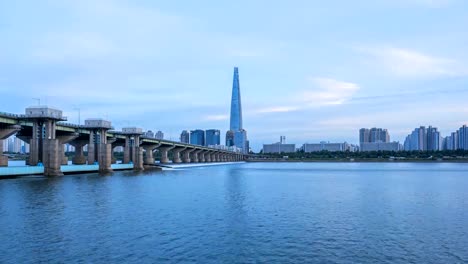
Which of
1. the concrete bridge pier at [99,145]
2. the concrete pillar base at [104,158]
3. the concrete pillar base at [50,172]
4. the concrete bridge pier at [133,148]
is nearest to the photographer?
the concrete pillar base at [50,172]

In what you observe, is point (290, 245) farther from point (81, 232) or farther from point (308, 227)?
point (81, 232)

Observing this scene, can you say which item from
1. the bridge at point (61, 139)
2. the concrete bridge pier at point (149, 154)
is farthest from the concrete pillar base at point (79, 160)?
the concrete bridge pier at point (149, 154)

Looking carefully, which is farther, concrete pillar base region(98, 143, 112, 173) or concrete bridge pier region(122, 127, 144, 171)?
concrete bridge pier region(122, 127, 144, 171)

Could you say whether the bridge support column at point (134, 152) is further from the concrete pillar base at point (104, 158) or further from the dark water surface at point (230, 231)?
the dark water surface at point (230, 231)

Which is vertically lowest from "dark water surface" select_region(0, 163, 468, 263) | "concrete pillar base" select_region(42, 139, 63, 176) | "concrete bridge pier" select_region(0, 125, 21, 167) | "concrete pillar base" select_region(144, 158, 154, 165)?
"concrete pillar base" select_region(144, 158, 154, 165)

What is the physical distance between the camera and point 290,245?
26.4 meters

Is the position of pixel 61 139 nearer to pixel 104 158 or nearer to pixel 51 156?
pixel 104 158

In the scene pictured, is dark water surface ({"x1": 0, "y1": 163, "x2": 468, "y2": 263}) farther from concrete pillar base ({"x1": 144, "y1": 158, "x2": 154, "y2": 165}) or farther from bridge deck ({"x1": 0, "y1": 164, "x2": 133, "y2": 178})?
concrete pillar base ({"x1": 144, "y1": 158, "x2": 154, "y2": 165})

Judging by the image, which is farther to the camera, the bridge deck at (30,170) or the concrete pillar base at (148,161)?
the concrete pillar base at (148,161)

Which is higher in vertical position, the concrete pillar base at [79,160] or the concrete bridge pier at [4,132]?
the concrete bridge pier at [4,132]

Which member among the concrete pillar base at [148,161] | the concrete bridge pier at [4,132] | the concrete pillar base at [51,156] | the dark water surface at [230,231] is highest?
the concrete bridge pier at [4,132]

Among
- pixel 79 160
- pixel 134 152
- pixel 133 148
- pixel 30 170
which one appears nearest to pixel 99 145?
pixel 79 160

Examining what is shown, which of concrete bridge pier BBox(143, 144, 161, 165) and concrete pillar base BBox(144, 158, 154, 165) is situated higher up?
concrete bridge pier BBox(143, 144, 161, 165)

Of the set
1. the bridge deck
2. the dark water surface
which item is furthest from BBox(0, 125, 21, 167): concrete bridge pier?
the dark water surface
